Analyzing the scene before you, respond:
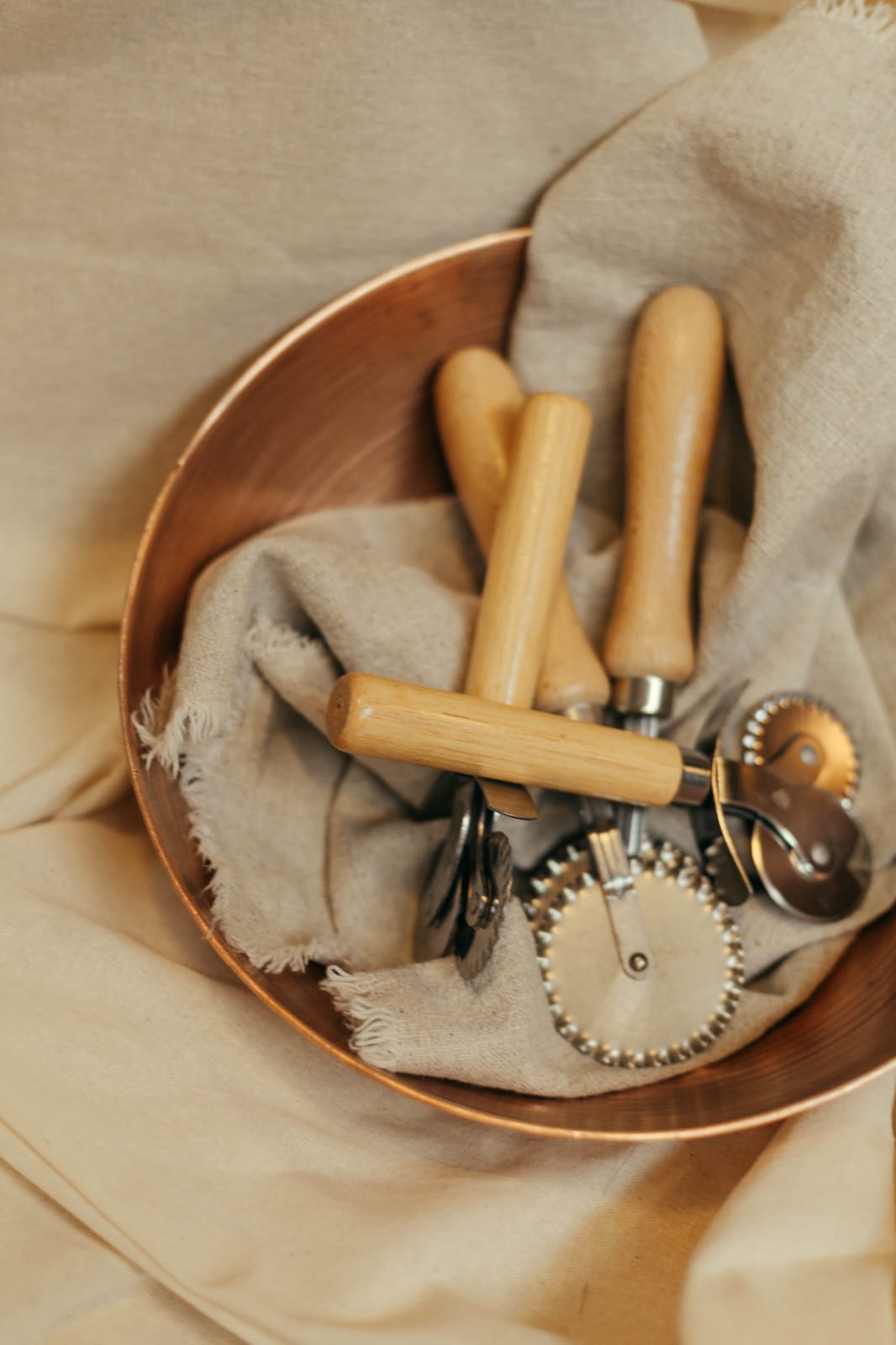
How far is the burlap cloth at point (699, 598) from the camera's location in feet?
1.73

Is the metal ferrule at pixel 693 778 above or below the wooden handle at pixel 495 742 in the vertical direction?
below

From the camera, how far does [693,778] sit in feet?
1.81

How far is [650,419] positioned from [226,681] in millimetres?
284

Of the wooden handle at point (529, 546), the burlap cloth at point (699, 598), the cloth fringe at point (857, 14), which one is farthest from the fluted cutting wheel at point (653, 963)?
the cloth fringe at point (857, 14)

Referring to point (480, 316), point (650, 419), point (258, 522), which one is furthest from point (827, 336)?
point (258, 522)

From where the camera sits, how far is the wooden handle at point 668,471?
1.98 ft

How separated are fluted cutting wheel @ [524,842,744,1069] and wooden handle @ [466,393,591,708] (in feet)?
A: 0.37

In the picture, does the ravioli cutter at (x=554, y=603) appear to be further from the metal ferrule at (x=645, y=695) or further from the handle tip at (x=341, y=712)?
the handle tip at (x=341, y=712)

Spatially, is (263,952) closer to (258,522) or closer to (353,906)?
(353,906)

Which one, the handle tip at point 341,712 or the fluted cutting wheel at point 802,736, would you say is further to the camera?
the fluted cutting wheel at point 802,736

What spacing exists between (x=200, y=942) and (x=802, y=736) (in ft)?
1.19

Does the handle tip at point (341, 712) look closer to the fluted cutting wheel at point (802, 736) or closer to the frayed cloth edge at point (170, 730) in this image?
the frayed cloth edge at point (170, 730)

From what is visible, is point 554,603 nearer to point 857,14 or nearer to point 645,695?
point 645,695

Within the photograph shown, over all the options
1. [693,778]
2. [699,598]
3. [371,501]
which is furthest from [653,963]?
[371,501]
